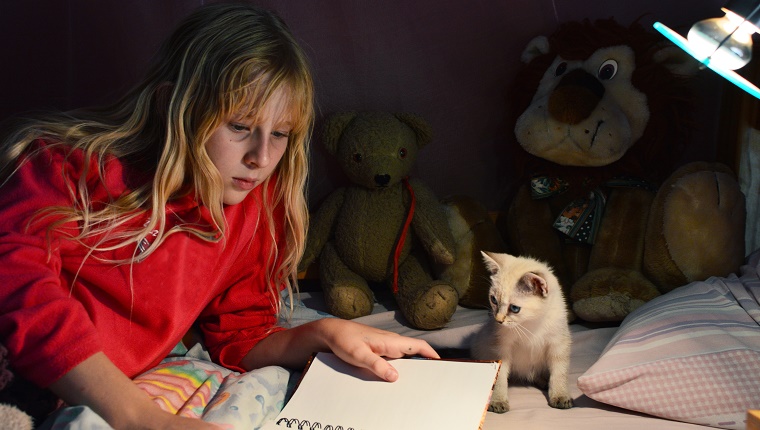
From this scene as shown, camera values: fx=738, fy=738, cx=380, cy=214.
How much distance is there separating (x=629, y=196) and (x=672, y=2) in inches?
17.6

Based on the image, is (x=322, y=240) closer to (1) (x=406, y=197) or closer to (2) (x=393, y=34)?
(1) (x=406, y=197)

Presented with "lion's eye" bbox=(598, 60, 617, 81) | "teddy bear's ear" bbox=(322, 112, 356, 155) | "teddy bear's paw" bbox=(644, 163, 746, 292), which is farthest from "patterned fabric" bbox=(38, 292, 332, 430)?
"lion's eye" bbox=(598, 60, 617, 81)

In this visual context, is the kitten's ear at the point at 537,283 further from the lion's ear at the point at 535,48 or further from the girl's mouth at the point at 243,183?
the lion's ear at the point at 535,48

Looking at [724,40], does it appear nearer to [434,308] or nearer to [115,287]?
[434,308]

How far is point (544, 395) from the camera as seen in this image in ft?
3.78

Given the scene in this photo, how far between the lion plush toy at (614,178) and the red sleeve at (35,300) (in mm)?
911

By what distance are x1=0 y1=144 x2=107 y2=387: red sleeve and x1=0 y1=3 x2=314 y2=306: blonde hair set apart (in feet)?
0.11

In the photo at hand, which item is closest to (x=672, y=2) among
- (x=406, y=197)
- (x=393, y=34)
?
(x=393, y=34)

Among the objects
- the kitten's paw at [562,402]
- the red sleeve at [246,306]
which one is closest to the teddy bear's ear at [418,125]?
the red sleeve at [246,306]

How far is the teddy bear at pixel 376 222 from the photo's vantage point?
146 centimetres

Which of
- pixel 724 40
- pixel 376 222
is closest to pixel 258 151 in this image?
pixel 376 222

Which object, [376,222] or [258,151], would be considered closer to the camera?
[258,151]

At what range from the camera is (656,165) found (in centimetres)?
156

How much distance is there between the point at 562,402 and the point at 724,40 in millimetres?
548
